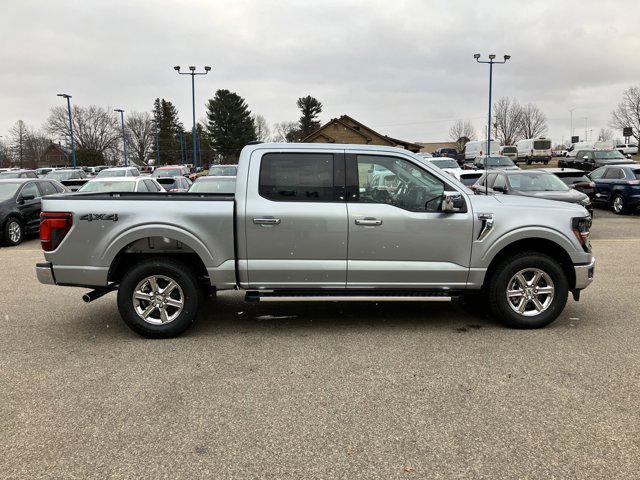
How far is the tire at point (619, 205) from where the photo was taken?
57.0 ft

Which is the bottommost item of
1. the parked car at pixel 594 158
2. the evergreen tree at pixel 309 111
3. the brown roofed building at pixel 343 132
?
the parked car at pixel 594 158

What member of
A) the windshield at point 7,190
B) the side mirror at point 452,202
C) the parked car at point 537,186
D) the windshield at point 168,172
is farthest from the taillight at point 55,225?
the windshield at point 168,172

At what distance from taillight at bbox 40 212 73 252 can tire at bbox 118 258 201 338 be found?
0.72 metres

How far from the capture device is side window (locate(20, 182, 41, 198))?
12.9 m

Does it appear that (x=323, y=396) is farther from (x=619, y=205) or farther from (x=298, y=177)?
(x=619, y=205)

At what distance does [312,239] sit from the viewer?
5.00m

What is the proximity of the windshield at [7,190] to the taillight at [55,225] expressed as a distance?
9.01 meters

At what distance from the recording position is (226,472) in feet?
9.41

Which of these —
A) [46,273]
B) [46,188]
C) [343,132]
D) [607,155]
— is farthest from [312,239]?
[343,132]

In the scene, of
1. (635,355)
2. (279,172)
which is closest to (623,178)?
(635,355)

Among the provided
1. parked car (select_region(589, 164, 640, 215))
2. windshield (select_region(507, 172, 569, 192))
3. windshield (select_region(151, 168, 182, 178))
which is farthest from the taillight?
windshield (select_region(151, 168, 182, 178))

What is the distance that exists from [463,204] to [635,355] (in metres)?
2.04

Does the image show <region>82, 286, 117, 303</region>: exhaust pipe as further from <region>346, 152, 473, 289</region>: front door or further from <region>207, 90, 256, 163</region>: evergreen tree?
<region>207, 90, 256, 163</region>: evergreen tree

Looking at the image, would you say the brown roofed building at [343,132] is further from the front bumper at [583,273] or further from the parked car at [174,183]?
the front bumper at [583,273]
